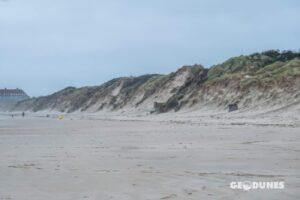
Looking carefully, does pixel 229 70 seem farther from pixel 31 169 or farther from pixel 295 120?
pixel 31 169

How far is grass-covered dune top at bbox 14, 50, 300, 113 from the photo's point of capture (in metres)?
37.6

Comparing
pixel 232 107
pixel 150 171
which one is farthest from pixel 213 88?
pixel 150 171

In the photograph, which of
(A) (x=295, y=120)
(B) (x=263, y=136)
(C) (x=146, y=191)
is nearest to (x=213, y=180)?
(C) (x=146, y=191)

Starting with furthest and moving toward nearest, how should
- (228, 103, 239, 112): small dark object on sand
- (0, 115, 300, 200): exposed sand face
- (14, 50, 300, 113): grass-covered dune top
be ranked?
(14, 50, 300, 113): grass-covered dune top → (228, 103, 239, 112): small dark object on sand → (0, 115, 300, 200): exposed sand face

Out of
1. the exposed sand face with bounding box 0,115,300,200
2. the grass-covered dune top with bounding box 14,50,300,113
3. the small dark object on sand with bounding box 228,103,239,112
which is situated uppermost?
the grass-covered dune top with bounding box 14,50,300,113

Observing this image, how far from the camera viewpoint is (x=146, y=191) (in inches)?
300

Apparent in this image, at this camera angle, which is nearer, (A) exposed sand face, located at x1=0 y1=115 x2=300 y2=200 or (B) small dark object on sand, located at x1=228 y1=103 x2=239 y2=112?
(A) exposed sand face, located at x1=0 y1=115 x2=300 y2=200

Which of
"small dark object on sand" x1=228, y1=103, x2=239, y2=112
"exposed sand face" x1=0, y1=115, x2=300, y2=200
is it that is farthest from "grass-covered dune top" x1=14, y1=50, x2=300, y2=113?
"exposed sand face" x1=0, y1=115, x2=300, y2=200

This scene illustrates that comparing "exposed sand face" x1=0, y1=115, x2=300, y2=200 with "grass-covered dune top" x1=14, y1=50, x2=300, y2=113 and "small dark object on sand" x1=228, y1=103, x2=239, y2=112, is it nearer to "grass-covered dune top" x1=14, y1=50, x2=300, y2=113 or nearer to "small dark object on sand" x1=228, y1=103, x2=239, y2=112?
"grass-covered dune top" x1=14, y1=50, x2=300, y2=113

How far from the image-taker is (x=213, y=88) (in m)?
45.6

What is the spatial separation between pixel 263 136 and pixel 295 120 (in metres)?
8.17

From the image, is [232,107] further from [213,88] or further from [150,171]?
[150,171]

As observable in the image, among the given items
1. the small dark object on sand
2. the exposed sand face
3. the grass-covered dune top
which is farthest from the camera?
the grass-covered dune top

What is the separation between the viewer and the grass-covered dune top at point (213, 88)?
37625 millimetres
